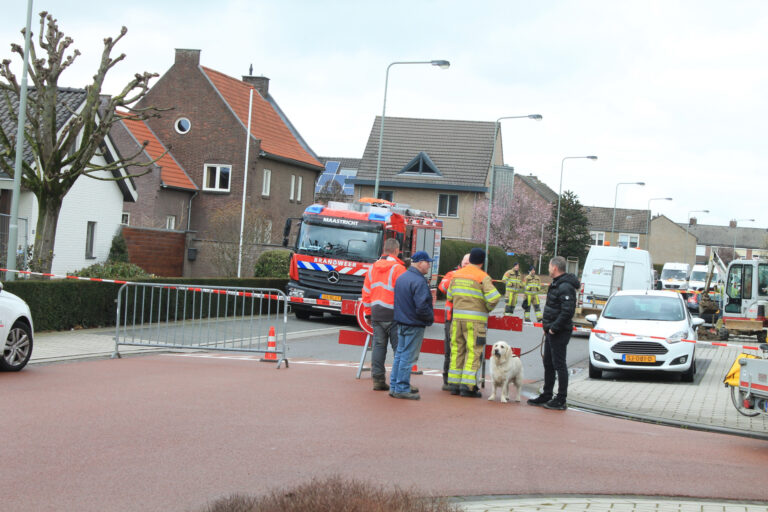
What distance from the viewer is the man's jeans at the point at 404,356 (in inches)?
438

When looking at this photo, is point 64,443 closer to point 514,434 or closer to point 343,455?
point 343,455

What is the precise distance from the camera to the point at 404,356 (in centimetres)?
1119

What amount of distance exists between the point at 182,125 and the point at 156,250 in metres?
13.3

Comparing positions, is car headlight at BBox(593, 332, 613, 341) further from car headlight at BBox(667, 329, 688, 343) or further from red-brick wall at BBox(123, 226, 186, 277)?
red-brick wall at BBox(123, 226, 186, 277)

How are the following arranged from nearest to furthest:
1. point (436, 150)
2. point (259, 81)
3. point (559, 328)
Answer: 1. point (559, 328)
2. point (259, 81)
3. point (436, 150)

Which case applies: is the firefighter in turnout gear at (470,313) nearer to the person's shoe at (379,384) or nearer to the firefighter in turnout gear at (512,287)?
the person's shoe at (379,384)

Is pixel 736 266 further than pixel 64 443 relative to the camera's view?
Yes

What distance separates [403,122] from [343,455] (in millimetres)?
58305

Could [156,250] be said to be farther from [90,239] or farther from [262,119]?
[262,119]

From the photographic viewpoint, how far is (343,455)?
7.54 m

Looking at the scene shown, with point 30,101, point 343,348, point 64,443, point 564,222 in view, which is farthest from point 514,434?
point 564,222

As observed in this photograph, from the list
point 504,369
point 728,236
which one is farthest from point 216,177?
point 728,236

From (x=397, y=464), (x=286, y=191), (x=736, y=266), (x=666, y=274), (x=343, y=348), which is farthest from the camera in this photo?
(x=666, y=274)

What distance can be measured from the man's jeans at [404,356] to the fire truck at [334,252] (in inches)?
475
